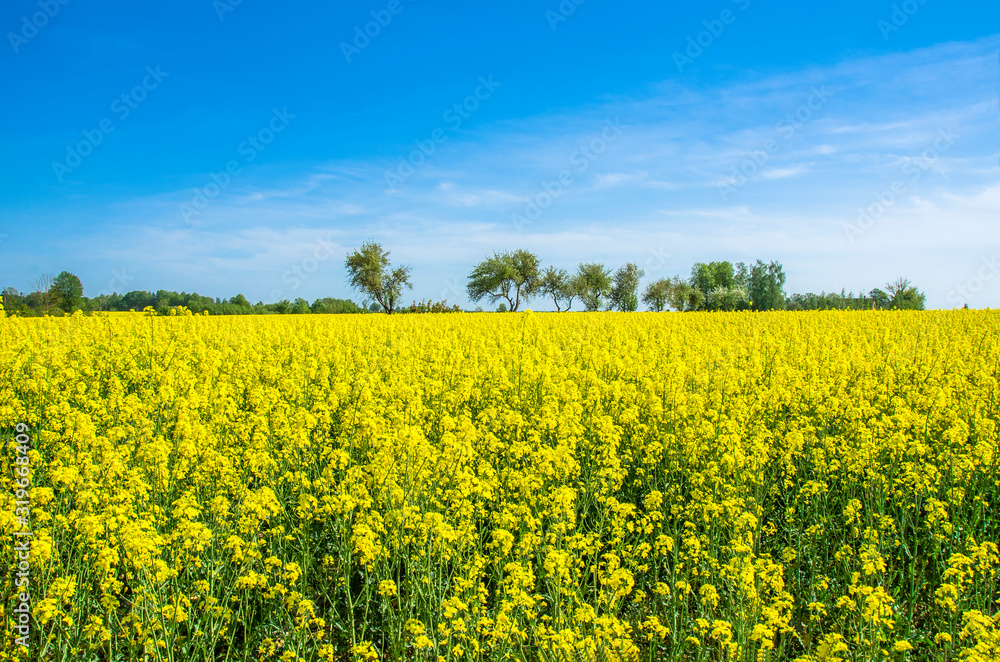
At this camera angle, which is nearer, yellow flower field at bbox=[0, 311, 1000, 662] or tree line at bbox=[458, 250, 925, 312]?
yellow flower field at bbox=[0, 311, 1000, 662]

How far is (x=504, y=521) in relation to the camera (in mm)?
3916

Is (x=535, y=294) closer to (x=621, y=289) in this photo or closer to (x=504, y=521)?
(x=621, y=289)

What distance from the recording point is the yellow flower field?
3.26m

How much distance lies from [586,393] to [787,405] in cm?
289

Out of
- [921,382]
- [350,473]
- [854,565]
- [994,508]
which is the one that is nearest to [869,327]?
[921,382]

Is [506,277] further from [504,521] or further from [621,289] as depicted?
[504,521]

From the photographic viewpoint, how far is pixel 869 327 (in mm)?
18688

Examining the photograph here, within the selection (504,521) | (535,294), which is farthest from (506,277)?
(504,521)

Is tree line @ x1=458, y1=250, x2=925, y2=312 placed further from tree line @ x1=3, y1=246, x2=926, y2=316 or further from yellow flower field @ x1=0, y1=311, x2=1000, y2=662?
yellow flower field @ x1=0, y1=311, x2=1000, y2=662

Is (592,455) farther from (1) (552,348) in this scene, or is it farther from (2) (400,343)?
(2) (400,343)

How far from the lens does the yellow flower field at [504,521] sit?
10.7ft

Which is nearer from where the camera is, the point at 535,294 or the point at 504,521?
the point at 504,521

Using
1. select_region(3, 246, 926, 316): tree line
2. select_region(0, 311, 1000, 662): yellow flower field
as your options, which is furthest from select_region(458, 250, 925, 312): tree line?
select_region(0, 311, 1000, 662): yellow flower field

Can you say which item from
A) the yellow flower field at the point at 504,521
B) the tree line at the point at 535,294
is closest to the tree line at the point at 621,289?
the tree line at the point at 535,294
